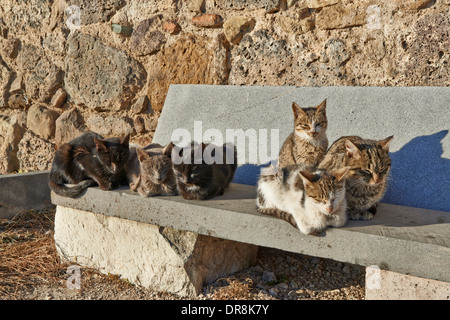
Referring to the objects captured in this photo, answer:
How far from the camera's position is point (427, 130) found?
2.57 meters

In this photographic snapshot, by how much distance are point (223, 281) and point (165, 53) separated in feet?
8.03

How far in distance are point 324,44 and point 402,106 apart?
865 mm

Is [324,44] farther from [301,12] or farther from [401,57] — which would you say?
[401,57]

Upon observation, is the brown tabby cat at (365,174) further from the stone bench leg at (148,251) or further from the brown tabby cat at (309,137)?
the stone bench leg at (148,251)

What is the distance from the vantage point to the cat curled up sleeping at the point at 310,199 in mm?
1831

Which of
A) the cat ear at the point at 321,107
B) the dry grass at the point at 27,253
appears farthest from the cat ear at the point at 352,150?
the dry grass at the point at 27,253

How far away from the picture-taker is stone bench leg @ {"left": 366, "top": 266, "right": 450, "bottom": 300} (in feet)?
5.69

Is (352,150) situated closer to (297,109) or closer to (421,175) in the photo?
(297,109)

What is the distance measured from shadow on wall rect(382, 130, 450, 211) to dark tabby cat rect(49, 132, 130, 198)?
1956mm

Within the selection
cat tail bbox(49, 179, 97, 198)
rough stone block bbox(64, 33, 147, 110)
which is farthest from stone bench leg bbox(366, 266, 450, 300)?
rough stone block bbox(64, 33, 147, 110)

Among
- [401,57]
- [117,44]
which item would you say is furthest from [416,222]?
[117,44]

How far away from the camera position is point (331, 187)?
5.99ft

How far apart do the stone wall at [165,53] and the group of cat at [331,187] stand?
108 centimetres

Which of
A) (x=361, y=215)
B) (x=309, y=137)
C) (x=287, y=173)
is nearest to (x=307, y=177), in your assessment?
(x=287, y=173)
